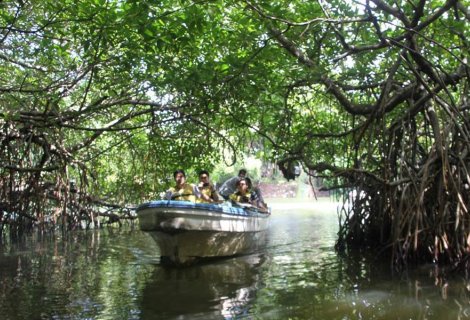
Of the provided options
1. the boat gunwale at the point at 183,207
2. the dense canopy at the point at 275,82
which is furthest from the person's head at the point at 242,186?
the boat gunwale at the point at 183,207

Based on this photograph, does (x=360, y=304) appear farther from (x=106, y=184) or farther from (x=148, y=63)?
(x=106, y=184)

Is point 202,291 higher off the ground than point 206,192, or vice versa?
point 206,192

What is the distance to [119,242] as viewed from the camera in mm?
11375

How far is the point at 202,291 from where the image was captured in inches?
240

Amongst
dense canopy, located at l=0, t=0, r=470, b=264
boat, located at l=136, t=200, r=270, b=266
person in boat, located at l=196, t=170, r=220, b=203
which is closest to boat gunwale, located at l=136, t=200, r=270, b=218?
boat, located at l=136, t=200, r=270, b=266

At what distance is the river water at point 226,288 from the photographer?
16.5ft

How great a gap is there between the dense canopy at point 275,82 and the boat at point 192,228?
4.77ft

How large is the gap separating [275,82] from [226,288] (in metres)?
3.36

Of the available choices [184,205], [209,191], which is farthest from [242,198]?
[184,205]

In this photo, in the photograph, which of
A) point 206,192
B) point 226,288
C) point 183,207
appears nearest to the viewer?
point 226,288

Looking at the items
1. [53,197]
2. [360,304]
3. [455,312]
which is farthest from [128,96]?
[455,312]

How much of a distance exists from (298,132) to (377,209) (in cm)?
255

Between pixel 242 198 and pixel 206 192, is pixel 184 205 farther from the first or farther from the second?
pixel 242 198

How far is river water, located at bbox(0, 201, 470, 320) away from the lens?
16.5 ft
